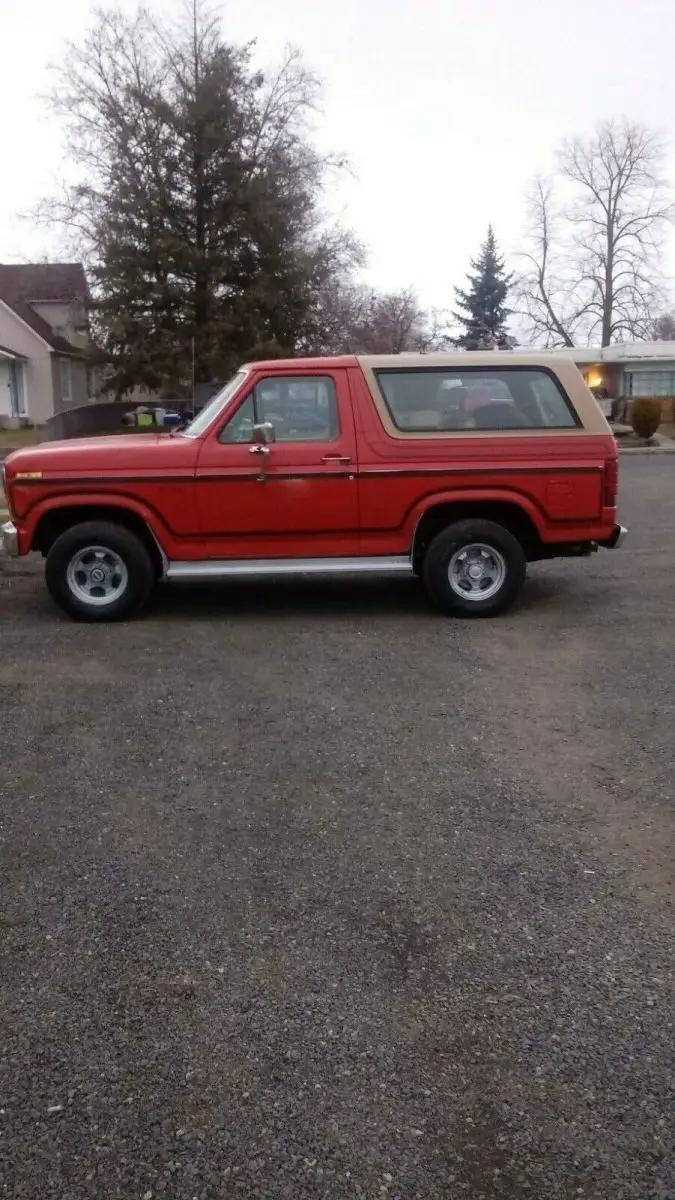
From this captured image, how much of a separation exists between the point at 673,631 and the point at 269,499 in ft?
10.4

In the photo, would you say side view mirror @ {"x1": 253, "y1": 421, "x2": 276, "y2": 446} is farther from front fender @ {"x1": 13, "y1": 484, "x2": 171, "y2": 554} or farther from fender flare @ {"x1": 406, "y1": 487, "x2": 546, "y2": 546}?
fender flare @ {"x1": 406, "y1": 487, "x2": 546, "y2": 546}

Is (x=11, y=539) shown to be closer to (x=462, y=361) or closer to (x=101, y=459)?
(x=101, y=459)

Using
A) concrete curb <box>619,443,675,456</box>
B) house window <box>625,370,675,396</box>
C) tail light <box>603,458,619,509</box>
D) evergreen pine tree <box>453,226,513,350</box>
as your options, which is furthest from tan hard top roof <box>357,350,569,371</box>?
evergreen pine tree <box>453,226,513,350</box>

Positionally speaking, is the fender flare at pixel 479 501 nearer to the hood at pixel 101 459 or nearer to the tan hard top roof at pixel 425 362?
the tan hard top roof at pixel 425 362

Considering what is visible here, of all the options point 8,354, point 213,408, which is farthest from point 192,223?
point 213,408

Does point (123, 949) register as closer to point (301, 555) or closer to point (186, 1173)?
point (186, 1173)

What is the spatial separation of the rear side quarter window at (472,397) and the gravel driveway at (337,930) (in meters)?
2.22

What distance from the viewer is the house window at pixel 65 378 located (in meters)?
43.7

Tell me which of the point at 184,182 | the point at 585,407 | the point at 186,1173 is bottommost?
the point at 186,1173

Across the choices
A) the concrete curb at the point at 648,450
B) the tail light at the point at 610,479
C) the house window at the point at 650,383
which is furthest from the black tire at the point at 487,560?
the house window at the point at 650,383

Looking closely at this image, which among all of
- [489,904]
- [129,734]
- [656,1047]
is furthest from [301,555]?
[656,1047]

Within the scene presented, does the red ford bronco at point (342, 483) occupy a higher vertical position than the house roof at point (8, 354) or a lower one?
lower

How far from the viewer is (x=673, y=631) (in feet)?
25.4

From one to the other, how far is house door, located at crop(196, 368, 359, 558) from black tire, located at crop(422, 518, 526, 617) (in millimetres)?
655
